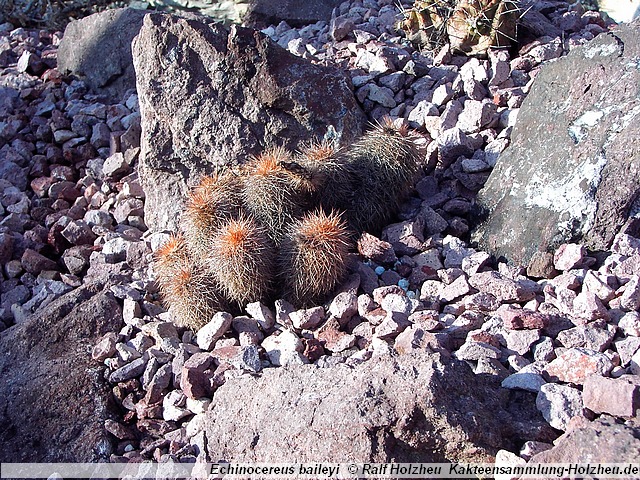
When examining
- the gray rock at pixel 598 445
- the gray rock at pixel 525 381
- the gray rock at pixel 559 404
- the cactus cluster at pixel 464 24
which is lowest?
the gray rock at pixel 525 381

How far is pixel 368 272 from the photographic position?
3.55 meters

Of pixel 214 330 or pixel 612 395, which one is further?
pixel 214 330

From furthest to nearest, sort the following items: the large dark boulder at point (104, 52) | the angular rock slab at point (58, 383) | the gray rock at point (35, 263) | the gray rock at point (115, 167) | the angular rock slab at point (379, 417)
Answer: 1. the large dark boulder at point (104, 52)
2. the gray rock at point (115, 167)
3. the gray rock at point (35, 263)
4. the angular rock slab at point (58, 383)
5. the angular rock slab at point (379, 417)

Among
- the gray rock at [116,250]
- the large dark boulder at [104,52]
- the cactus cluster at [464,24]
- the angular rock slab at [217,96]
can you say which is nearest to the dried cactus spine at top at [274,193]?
the angular rock slab at [217,96]

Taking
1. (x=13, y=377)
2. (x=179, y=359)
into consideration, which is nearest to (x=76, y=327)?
(x=13, y=377)

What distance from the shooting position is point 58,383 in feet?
10.6

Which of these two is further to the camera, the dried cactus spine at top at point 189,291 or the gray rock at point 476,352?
the dried cactus spine at top at point 189,291

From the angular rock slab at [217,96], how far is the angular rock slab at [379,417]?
2.01 meters

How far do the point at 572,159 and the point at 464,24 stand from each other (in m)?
1.77

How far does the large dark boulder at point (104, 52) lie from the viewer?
5992 millimetres

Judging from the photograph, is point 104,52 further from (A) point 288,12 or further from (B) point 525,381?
(B) point 525,381

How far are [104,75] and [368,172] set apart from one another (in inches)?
129

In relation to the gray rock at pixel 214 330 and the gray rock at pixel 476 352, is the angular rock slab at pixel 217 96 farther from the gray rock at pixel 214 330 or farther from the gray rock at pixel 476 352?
the gray rock at pixel 476 352

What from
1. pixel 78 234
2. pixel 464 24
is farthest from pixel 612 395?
pixel 78 234
